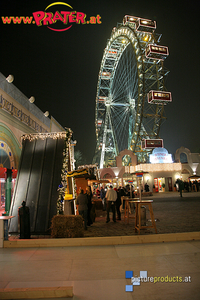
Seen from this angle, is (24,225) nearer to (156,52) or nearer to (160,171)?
(160,171)

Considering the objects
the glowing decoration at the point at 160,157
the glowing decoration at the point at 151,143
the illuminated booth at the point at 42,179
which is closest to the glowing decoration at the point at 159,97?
the glowing decoration at the point at 151,143

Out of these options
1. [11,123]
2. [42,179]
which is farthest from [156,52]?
[42,179]

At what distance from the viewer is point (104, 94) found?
38844 mm

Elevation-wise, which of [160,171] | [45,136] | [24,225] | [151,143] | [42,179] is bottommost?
[24,225]

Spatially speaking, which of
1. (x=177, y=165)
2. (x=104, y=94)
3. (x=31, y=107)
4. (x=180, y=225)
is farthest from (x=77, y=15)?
(x=104, y=94)

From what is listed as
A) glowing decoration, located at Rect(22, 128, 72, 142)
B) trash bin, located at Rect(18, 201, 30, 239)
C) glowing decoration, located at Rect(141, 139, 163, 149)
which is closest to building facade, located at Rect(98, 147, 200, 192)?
glowing decoration, located at Rect(141, 139, 163, 149)

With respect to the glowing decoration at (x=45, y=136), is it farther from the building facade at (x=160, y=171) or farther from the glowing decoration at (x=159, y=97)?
the glowing decoration at (x=159, y=97)

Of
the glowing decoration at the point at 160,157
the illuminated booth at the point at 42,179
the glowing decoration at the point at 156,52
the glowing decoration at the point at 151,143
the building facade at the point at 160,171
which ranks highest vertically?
the glowing decoration at the point at 156,52

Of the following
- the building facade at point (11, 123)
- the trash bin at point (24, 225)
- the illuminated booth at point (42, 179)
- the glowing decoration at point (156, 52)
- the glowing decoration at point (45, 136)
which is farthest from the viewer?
the glowing decoration at point (156, 52)

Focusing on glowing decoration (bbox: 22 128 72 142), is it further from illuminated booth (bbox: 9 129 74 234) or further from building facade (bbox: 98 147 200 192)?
building facade (bbox: 98 147 200 192)

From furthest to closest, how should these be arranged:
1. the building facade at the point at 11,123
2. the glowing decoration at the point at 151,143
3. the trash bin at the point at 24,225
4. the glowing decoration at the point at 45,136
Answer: the glowing decoration at the point at 151,143
the building facade at the point at 11,123
the glowing decoration at the point at 45,136
the trash bin at the point at 24,225

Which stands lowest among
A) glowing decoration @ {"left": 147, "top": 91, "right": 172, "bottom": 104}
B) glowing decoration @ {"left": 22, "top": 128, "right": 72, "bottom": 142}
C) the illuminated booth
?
the illuminated booth

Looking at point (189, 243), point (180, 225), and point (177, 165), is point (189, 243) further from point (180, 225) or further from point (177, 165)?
point (177, 165)

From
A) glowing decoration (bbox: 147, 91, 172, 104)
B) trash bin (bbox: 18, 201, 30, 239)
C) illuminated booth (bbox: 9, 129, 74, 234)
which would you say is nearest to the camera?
trash bin (bbox: 18, 201, 30, 239)
